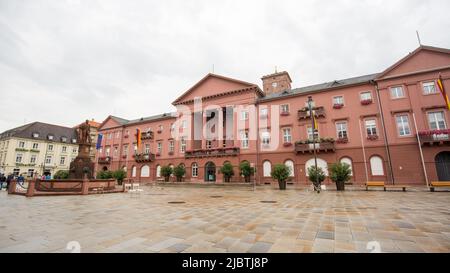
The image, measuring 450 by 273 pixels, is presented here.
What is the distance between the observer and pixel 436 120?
19.6 meters

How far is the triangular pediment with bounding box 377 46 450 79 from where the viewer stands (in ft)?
66.1

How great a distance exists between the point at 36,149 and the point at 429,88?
73.5 m

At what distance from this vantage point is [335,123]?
79.2ft

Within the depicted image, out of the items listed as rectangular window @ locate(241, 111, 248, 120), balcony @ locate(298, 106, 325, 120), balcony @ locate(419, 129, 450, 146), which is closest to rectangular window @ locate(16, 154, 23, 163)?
rectangular window @ locate(241, 111, 248, 120)

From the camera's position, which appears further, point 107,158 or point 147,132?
point 107,158

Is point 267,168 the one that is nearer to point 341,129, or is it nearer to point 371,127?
point 341,129

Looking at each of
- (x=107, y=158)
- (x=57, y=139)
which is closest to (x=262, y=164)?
(x=107, y=158)

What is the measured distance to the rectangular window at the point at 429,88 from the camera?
20.2 meters

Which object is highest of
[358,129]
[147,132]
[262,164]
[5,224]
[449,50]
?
[449,50]

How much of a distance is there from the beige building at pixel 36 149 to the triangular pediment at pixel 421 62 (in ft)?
214

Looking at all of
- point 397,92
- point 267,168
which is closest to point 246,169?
point 267,168
